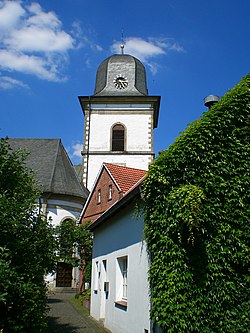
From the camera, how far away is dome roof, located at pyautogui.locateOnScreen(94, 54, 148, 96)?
1419 inches

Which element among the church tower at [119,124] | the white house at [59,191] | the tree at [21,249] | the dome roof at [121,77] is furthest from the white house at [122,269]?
the dome roof at [121,77]

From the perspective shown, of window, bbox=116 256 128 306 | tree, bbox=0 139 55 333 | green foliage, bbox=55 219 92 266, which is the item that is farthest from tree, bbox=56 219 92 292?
tree, bbox=0 139 55 333

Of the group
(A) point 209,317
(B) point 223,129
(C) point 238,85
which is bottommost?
(A) point 209,317

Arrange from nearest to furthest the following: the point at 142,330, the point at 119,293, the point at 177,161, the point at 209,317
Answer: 1. the point at 209,317
2. the point at 177,161
3. the point at 142,330
4. the point at 119,293

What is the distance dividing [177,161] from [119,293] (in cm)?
534

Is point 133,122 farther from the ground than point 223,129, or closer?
farther from the ground

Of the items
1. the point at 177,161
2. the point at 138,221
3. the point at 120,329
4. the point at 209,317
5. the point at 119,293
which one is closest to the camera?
the point at 209,317

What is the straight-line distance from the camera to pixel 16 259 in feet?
25.2

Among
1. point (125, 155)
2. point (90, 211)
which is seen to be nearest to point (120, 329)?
point (90, 211)

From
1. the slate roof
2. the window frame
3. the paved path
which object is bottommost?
the paved path

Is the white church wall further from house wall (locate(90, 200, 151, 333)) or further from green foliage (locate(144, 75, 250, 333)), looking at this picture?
green foliage (locate(144, 75, 250, 333))

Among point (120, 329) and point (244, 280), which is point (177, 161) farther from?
point (120, 329)

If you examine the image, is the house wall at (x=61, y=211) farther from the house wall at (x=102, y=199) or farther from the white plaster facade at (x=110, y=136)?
the white plaster facade at (x=110, y=136)

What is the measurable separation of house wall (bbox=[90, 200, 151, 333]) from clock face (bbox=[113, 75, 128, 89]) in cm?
2373
